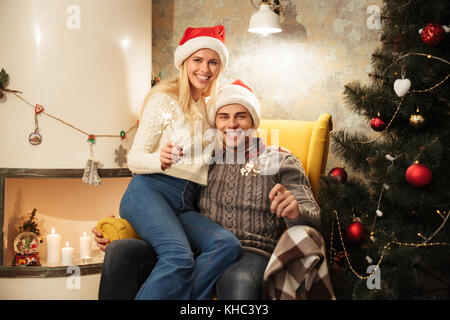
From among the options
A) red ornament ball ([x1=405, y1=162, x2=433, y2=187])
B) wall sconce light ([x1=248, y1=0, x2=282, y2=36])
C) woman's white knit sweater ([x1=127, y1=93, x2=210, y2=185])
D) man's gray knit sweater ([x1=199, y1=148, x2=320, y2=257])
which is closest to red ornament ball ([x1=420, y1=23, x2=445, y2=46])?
red ornament ball ([x1=405, y1=162, x2=433, y2=187])

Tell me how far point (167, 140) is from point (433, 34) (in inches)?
43.6

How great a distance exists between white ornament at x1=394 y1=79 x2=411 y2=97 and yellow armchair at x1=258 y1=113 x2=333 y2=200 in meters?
0.42

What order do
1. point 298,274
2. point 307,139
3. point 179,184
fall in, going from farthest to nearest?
point 307,139, point 179,184, point 298,274

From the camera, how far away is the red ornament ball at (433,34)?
1.72 meters

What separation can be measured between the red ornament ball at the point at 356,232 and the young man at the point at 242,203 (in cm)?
24

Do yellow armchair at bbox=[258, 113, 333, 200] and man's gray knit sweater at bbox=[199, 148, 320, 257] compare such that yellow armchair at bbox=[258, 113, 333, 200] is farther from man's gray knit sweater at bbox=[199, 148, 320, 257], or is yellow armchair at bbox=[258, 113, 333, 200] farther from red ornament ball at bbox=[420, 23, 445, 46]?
red ornament ball at bbox=[420, 23, 445, 46]

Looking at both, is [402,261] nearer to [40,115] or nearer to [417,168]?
[417,168]

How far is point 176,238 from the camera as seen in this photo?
1.71 meters

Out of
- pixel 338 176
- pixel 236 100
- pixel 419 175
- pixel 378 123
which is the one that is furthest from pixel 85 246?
pixel 419 175

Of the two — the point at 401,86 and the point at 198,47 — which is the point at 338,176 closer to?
the point at 401,86

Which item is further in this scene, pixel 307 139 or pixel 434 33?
pixel 307 139

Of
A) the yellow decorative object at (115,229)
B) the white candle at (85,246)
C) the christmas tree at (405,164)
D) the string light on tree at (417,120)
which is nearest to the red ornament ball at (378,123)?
the christmas tree at (405,164)

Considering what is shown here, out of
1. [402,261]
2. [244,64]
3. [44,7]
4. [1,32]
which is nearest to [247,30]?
[244,64]

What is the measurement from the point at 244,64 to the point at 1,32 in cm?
126
